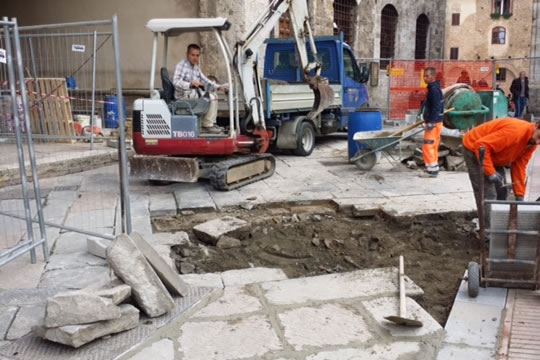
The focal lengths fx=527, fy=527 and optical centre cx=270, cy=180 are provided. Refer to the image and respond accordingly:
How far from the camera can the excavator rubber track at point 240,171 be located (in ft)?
23.5

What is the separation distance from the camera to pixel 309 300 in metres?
3.83

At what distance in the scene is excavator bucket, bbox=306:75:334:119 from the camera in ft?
32.0

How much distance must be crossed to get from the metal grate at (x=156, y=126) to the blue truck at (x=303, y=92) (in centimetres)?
202

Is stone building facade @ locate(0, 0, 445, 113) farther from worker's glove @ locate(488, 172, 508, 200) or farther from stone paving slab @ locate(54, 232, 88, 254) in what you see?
worker's glove @ locate(488, 172, 508, 200)

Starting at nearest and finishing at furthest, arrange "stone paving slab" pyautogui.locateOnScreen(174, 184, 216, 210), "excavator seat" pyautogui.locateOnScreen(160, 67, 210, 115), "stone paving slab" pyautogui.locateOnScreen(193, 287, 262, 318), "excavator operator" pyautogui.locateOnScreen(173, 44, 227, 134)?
1. "stone paving slab" pyautogui.locateOnScreen(193, 287, 262, 318)
2. "stone paving slab" pyautogui.locateOnScreen(174, 184, 216, 210)
3. "excavator seat" pyautogui.locateOnScreen(160, 67, 210, 115)
4. "excavator operator" pyautogui.locateOnScreen(173, 44, 227, 134)

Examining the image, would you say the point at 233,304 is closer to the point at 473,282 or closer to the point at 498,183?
the point at 473,282

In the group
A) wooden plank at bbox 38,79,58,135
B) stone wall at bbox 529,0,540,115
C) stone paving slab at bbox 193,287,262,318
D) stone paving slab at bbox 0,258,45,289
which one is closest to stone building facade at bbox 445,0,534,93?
stone wall at bbox 529,0,540,115

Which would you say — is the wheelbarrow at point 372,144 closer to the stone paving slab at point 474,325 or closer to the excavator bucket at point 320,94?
the excavator bucket at point 320,94

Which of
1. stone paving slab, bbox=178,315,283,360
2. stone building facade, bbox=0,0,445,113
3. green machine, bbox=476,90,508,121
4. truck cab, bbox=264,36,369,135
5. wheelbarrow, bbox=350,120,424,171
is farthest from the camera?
stone building facade, bbox=0,0,445,113

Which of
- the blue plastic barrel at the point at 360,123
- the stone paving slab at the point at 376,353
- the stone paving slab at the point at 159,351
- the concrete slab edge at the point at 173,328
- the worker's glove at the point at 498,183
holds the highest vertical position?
the blue plastic barrel at the point at 360,123

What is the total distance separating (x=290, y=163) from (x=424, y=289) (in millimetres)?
5493

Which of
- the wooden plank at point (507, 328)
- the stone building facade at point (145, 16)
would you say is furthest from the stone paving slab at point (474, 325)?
the stone building facade at point (145, 16)

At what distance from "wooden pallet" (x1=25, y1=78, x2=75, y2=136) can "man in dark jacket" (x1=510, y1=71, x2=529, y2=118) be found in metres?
14.8

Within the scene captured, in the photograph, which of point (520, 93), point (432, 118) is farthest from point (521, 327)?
point (520, 93)
